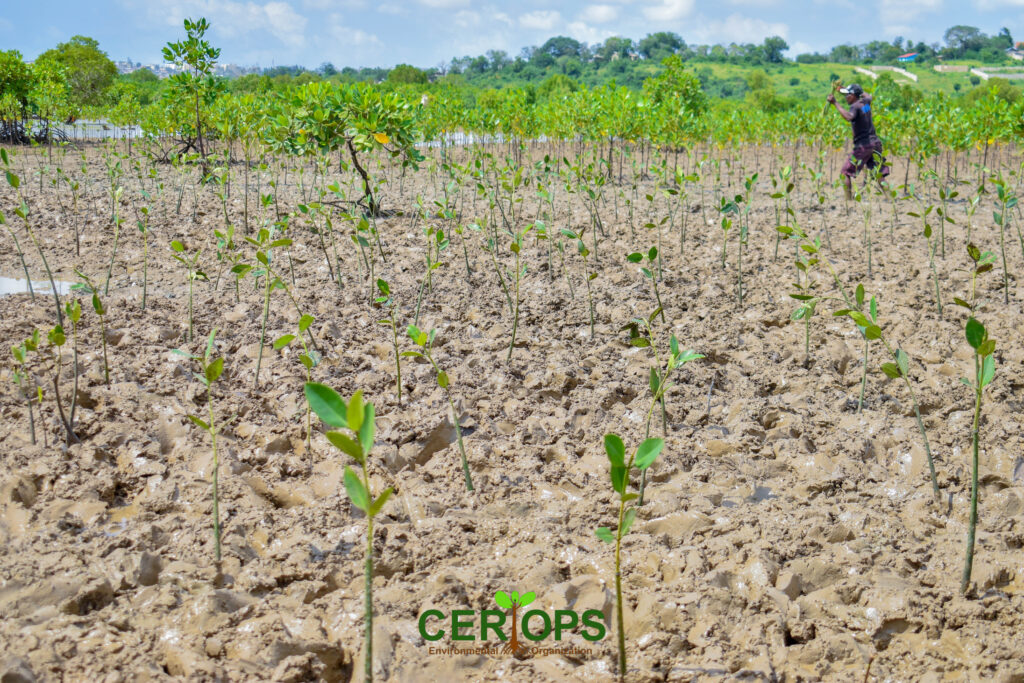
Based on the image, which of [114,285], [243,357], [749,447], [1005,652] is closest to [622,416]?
A: [749,447]

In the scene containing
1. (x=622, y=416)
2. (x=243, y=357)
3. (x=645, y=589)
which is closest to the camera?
(x=645, y=589)

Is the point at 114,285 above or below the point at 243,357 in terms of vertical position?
above

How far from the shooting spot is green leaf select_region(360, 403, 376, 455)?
1.08 m

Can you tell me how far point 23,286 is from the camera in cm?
426

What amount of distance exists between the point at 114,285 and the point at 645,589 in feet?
12.7

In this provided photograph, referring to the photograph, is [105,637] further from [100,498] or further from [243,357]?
[243,357]

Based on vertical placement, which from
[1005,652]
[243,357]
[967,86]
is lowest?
[1005,652]

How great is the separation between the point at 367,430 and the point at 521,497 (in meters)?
1.28

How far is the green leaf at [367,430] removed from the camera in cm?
108

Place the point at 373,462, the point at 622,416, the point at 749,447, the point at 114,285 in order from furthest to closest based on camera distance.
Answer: the point at 114,285 < the point at 622,416 < the point at 749,447 < the point at 373,462

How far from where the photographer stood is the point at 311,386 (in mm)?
1089

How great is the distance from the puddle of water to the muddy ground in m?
0.42

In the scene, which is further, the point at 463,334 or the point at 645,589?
the point at 463,334

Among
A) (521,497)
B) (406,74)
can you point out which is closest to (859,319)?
(521,497)
